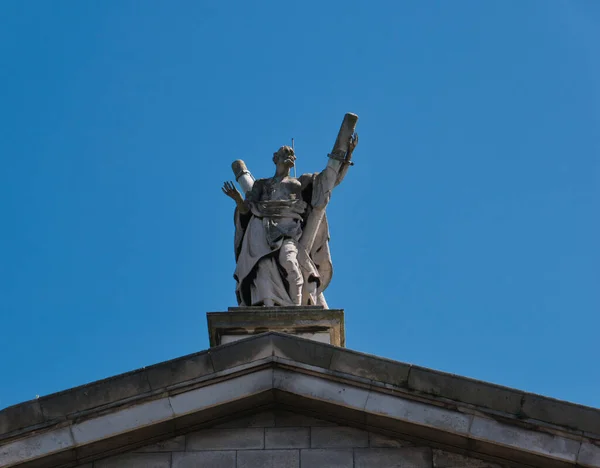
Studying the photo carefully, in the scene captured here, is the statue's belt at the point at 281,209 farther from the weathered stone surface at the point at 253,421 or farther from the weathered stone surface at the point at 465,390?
the weathered stone surface at the point at 465,390

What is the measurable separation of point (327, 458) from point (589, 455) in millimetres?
2715

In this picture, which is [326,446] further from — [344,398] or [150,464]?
[150,464]

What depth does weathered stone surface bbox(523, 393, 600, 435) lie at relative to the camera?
50.2 ft

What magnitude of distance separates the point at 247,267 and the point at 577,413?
591 cm

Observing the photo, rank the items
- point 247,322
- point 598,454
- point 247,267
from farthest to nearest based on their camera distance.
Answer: point 247,267, point 247,322, point 598,454

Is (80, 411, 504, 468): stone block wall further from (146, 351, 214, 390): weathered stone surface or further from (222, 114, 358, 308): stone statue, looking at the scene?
(222, 114, 358, 308): stone statue

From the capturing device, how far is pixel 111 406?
1565cm

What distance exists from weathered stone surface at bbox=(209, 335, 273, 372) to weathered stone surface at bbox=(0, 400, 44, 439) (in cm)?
196

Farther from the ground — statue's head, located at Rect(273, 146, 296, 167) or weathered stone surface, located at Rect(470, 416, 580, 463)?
statue's head, located at Rect(273, 146, 296, 167)

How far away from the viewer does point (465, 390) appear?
15555 millimetres

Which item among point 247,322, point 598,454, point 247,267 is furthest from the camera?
point 247,267

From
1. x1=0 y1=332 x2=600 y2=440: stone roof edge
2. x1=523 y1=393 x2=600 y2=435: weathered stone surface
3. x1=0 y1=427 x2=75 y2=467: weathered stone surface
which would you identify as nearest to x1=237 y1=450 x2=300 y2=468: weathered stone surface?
x1=0 y1=332 x2=600 y2=440: stone roof edge

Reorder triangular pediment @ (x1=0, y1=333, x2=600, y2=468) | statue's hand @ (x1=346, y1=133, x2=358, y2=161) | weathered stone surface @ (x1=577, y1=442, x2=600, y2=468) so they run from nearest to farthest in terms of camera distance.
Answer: weathered stone surface @ (x1=577, y1=442, x2=600, y2=468) < triangular pediment @ (x1=0, y1=333, x2=600, y2=468) < statue's hand @ (x1=346, y1=133, x2=358, y2=161)

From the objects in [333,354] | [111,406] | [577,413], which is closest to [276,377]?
[333,354]
